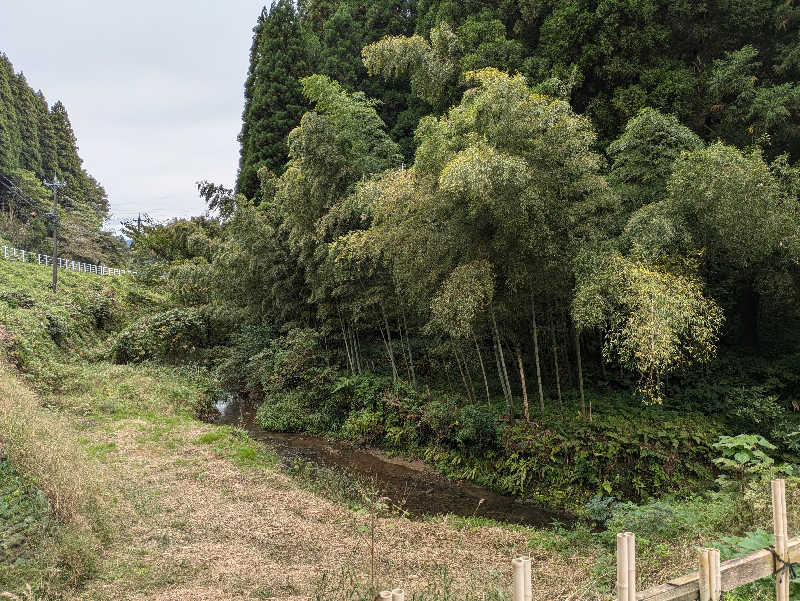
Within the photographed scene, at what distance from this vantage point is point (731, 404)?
7.49 meters

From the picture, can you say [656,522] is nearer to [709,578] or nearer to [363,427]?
[709,578]

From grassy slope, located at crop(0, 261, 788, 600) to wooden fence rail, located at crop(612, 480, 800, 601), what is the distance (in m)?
0.81

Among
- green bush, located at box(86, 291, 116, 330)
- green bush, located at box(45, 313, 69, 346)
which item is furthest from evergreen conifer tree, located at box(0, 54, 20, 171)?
green bush, located at box(45, 313, 69, 346)

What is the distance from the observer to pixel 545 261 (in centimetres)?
690

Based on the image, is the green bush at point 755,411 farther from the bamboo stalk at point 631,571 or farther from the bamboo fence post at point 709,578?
the bamboo stalk at point 631,571

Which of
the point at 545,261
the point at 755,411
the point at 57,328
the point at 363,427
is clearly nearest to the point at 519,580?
the point at 545,261

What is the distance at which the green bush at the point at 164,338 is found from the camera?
1478 centimetres

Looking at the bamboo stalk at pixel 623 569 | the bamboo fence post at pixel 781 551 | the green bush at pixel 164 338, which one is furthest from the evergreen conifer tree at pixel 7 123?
the bamboo fence post at pixel 781 551

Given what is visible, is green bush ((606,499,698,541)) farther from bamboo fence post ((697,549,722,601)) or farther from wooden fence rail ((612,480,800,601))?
bamboo fence post ((697,549,722,601))

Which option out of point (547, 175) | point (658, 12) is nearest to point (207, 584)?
point (547, 175)

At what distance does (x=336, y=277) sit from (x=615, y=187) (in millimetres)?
5153

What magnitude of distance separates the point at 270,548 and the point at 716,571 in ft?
12.0

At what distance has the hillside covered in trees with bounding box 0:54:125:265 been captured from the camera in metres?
27.0

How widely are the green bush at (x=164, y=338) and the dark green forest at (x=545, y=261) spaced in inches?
3.2
